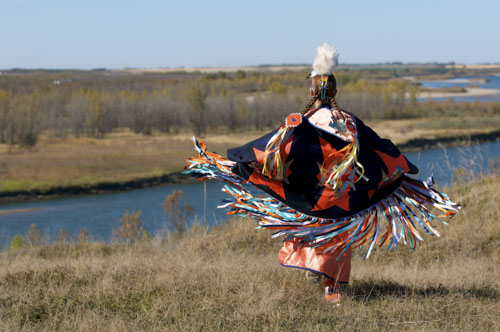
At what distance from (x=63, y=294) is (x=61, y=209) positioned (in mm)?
25902

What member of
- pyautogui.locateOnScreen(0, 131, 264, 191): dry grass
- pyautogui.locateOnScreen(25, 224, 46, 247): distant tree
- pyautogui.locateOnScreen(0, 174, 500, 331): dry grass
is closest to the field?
pyautogui.locateOnScreen(0, 131, 264, 191): dry grass

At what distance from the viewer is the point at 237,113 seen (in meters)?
58.6

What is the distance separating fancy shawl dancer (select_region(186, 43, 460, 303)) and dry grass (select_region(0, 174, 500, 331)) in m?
0.31

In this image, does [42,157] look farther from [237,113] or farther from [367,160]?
[367,160]

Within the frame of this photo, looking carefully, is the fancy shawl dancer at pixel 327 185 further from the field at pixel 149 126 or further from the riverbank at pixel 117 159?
the field at pixel 149 126

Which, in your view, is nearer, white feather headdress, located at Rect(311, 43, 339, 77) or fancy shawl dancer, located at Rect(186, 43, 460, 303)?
fancy shawl dancer, located at Rect(186, 43, 460, 303)

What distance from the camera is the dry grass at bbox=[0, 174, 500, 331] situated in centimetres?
356

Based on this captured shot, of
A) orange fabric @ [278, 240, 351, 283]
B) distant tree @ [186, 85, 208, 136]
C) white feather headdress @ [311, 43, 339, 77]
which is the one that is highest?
white feather headdress @ [311, 43, 339, 77]

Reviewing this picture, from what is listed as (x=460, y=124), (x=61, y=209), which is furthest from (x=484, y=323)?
(x=460, y=124)

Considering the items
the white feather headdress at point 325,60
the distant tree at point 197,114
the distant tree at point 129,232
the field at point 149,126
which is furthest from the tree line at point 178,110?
the white feather headdress at point 325,60

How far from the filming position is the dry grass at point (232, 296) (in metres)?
3.56

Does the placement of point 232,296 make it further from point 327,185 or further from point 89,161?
point 89,161

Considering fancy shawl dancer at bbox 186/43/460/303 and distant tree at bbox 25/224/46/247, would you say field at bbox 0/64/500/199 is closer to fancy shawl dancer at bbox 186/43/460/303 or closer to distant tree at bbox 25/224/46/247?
distant tree at bbox 25/224/46/247

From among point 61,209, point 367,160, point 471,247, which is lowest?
point 61,209
